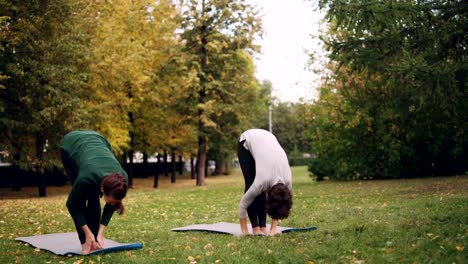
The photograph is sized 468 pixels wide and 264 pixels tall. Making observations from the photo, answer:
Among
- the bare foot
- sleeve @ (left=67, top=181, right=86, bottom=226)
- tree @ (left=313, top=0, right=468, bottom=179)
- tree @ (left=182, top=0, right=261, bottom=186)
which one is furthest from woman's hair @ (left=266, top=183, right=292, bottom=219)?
tree @ (left=182, top=0, right=261, bottom=186)

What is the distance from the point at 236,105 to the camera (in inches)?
1064

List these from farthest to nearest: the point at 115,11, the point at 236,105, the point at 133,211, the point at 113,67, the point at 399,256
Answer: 1. the point at 236,105
2. the point at 115,11
3. the point at 113,67
4. the point at 133,211
5. the point at 399,256

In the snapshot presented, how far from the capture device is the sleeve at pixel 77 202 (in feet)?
20.9

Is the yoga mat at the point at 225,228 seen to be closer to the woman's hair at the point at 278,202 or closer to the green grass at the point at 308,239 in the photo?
the green grass at the point at 308,239

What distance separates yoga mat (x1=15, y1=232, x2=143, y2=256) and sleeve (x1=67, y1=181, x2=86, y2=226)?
0.53 metres

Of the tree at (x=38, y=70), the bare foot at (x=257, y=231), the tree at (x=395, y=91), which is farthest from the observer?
the tree at (x=38, y=70)

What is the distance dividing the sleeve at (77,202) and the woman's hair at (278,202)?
2.38m

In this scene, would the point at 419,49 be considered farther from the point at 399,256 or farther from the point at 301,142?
the point at 301,142

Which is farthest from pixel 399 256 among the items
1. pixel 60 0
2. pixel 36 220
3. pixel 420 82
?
pixel 60 0

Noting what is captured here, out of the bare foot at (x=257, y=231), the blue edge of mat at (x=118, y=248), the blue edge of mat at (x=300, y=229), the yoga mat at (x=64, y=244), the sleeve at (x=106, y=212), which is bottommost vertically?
the yoga mat at (x=64, y=244)

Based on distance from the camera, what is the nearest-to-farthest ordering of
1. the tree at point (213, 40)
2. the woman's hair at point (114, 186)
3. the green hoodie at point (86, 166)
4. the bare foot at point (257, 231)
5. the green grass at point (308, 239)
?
the woman's hair at point (114, 186)
the green grass at point (308, 239)
the green hoodie at point (86, 166)
the bare foot at point (257, 231)
the tree at point (213, 40)

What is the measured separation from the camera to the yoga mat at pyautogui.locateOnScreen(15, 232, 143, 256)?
6.94m

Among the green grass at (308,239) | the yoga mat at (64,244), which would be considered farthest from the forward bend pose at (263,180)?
the yoga mat at (64,244)

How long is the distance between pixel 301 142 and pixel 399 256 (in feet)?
238
